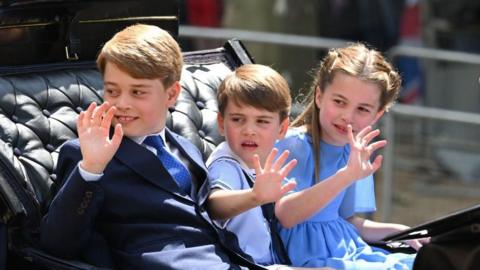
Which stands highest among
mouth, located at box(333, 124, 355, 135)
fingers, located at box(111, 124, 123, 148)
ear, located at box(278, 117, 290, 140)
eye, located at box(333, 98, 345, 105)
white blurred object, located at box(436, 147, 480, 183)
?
fingers, located at box(111, 124, 123, 148)

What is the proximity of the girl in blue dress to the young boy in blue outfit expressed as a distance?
0.46ft

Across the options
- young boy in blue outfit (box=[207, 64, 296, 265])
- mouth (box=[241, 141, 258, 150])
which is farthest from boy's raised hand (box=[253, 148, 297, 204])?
mouth (box=[241, 141, 258, 150])

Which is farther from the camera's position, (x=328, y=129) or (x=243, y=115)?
(x=328, y=129)

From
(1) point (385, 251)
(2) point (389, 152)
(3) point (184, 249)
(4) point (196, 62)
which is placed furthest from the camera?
(2) point (389, 152)

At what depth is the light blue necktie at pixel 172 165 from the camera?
13.1 ft

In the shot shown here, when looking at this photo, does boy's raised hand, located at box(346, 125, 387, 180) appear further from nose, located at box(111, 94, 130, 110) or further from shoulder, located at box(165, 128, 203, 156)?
nose, located at box(111, 94, 130, 110)

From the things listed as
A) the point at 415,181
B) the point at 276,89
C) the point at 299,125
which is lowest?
the point at 415,181

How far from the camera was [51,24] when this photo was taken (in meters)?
4.27

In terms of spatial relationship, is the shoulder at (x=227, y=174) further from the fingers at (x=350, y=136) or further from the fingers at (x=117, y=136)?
the fingers at (x=117, y=136)

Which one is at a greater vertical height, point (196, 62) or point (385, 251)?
point (196, 62)

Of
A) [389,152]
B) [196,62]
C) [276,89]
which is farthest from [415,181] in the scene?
[276,89]

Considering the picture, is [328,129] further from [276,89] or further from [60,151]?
[60,151]

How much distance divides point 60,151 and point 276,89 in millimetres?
747

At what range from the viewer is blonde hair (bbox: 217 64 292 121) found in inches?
158
